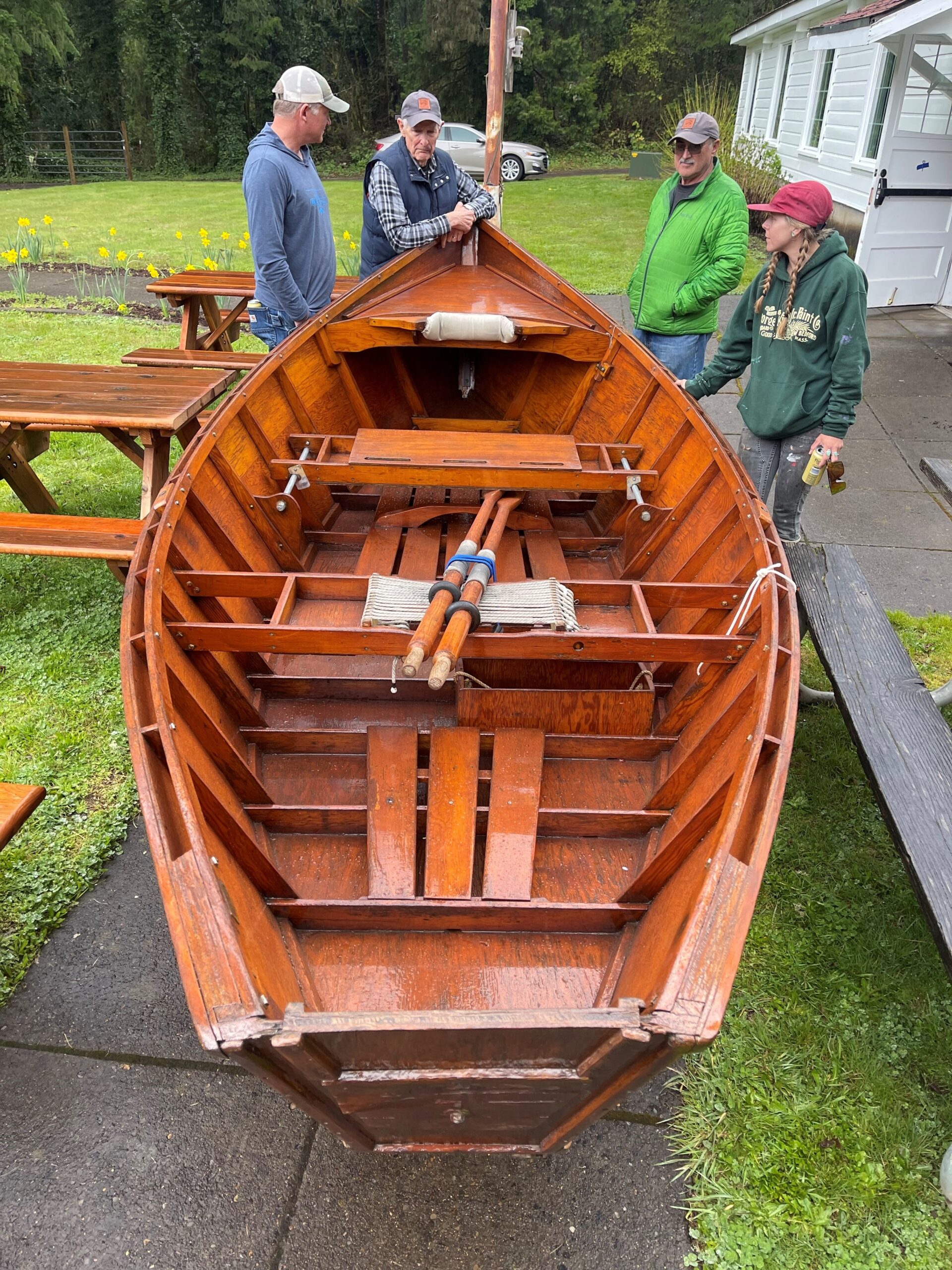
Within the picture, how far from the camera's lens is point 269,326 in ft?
15.3

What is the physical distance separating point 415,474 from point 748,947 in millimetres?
2222

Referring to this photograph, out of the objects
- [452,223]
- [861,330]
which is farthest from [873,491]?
[452,223]

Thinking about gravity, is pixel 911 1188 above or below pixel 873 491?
below

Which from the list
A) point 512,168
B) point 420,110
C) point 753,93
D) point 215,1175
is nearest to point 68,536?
point 215,1175

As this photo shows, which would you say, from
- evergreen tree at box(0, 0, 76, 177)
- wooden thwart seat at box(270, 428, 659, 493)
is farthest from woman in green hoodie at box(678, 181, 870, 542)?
evergreen tree at box(0, 0, 76, 177)

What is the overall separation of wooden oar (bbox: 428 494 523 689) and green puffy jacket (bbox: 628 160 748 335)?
6.80 feet

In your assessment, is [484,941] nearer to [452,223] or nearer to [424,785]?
[424,785]

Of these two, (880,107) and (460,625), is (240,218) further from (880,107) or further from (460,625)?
(460,625)

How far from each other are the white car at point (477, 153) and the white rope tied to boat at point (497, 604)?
1688 centimetres

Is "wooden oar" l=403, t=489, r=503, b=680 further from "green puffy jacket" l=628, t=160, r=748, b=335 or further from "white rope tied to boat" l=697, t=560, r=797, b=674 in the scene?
"green puffy jacket" l=628, t=160, r=748, b=335

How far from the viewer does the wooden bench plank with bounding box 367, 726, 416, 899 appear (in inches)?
94.0

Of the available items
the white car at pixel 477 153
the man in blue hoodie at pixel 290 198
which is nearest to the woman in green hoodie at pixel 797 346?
the man in blue hoodie at pixel 290 198

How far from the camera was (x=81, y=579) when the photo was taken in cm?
469

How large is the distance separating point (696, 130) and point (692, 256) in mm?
572
